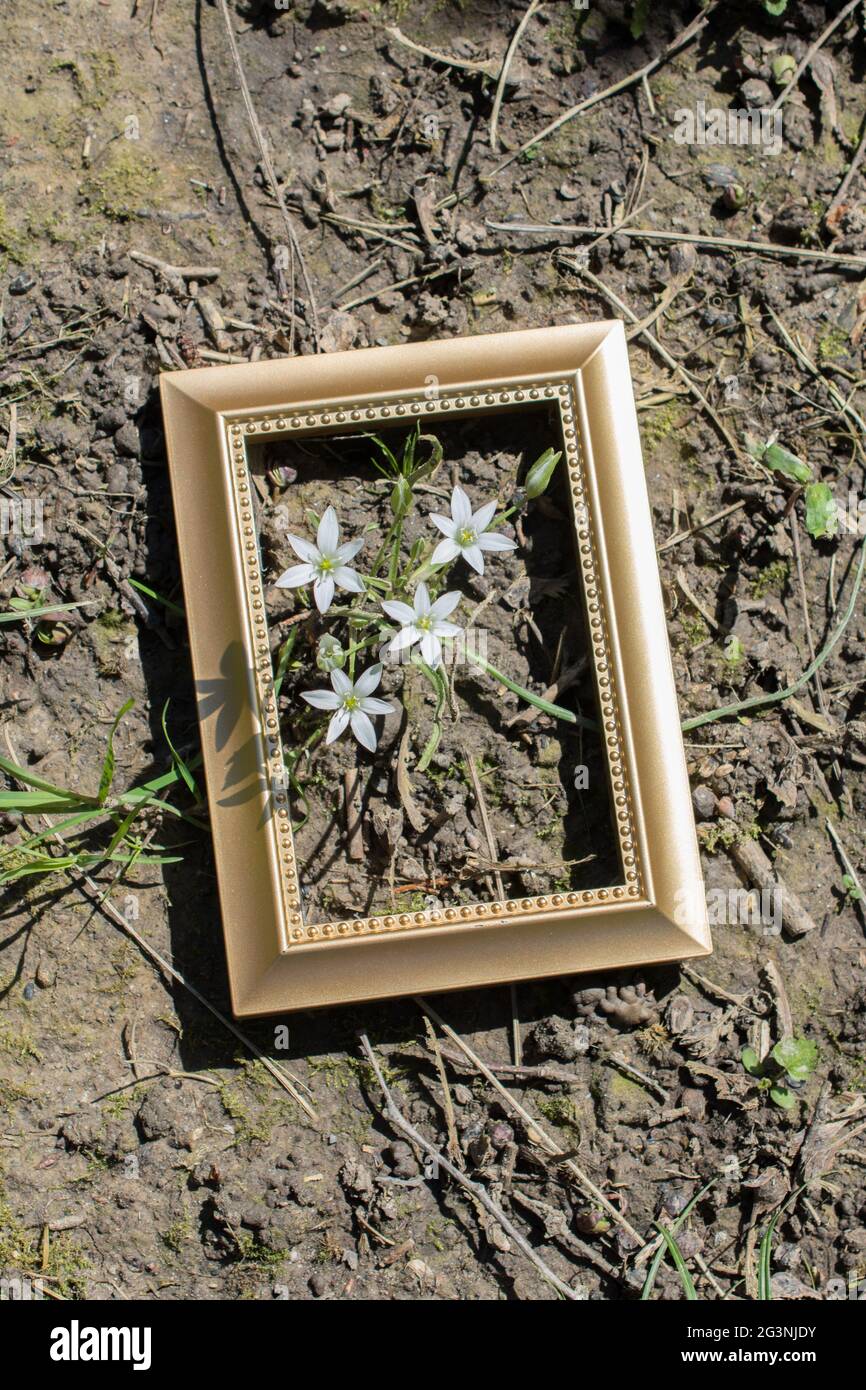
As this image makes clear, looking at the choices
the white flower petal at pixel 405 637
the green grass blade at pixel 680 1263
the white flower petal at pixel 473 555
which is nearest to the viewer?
the white flower petal at pixel 405 637

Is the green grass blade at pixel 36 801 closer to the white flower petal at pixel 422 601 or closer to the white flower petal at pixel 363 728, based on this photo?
the white flower petal at pixel 363 728

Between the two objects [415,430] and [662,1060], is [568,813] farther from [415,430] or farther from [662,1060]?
[415,430]

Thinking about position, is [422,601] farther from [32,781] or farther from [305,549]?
[32,781]

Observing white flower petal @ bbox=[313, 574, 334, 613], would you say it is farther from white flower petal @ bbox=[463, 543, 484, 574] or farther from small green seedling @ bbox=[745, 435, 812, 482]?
small green seedling @ bbox=[745, 435, 812, 482]

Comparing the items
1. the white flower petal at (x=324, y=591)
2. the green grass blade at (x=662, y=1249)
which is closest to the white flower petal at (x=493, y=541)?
the white flower petal at (x=324, y=591)

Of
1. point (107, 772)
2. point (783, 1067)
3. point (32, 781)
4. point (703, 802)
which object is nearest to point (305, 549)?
point (107, 772)

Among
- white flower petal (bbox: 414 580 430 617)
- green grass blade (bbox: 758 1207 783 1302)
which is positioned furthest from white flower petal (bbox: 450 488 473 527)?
green grass blade (bbox: 758 1207 783 1302)
